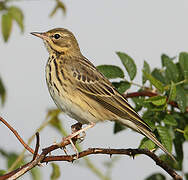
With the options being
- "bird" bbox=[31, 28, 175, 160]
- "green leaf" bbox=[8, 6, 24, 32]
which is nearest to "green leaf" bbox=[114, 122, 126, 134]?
"bird" bbox=[31, 28, 175, 160]

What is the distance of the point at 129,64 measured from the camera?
4133 mm

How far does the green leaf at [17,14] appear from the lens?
3.83 meters

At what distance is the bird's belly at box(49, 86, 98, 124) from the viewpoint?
441 cm

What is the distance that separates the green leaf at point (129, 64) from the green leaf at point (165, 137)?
715mm

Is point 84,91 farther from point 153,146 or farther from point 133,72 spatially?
point 153,146

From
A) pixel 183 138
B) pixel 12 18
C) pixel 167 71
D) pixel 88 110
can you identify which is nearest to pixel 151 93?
pixel 167 71

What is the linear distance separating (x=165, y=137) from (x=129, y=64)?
36.8 inches

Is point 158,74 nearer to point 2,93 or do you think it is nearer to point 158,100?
point 158,100

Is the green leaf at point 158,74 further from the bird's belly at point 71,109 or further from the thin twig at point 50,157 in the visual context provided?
the thin twig at point 50,157

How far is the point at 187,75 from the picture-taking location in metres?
3.86

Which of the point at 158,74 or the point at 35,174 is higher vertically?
the point at 158,74

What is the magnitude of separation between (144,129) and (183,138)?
1.23ft

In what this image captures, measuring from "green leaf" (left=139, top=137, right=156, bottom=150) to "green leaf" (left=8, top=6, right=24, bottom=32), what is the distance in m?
1.51

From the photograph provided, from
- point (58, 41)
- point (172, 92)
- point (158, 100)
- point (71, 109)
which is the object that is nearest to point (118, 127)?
point (71, 109)
